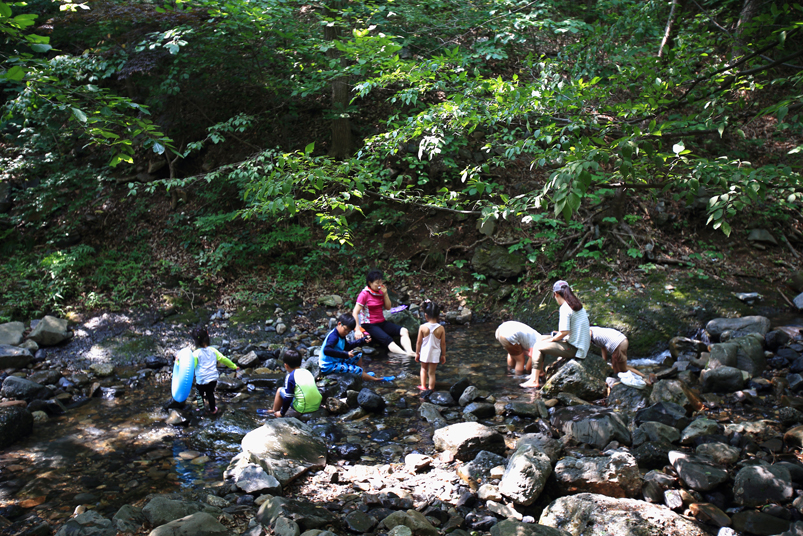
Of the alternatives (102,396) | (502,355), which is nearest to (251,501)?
(102,396)

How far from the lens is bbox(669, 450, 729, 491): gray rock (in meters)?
3.88

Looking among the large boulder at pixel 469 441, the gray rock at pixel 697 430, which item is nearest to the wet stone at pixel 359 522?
the large boulder at pixel 469 441

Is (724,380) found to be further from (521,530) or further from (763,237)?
(763,237)

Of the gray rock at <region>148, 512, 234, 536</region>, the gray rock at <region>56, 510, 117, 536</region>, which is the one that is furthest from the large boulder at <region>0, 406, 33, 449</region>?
the gray rock at <region>148, 512, 234, 536</region>

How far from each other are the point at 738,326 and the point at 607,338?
7.79 feet

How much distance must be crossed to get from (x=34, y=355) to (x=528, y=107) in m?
8.74

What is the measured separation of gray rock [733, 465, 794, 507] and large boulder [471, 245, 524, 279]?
6591mm

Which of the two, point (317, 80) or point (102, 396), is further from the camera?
point (317, 80)

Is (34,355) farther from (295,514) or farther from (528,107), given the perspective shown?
(528,107)

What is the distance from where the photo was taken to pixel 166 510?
3678 mm

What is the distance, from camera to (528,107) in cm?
498

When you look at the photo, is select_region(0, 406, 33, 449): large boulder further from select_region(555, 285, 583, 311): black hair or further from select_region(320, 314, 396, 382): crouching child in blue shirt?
select_region(555, 285, 583, 311): black hair

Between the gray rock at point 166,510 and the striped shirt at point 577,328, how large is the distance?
4.75m

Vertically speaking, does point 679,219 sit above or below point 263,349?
above
